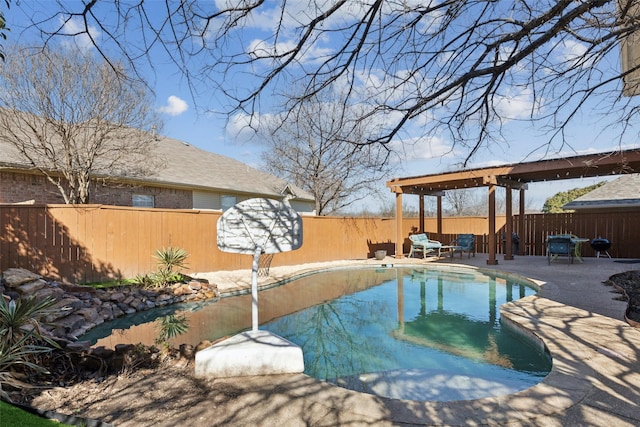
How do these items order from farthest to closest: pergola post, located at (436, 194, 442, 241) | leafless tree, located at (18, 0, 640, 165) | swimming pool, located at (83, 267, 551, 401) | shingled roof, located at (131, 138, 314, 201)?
pergola post, located at (436, 194, 442, 241) < shingled roof, located at (131, 138, 314, 201) < swimming pool, located at (83, 267, 551, 401) < leafless tree, located at (18, 0, 640, 165)

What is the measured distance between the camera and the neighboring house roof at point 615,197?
48.9 ft

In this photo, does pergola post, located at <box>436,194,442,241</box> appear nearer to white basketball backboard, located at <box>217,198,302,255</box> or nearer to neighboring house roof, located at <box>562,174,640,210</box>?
neighboring house roof, located at <box>562,174,640,210</box>

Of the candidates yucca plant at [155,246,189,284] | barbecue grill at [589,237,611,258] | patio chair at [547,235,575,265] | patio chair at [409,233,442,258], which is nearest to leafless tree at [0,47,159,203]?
yucca plant at [155,246,189,284]

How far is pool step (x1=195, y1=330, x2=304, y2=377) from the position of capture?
3.47 metres

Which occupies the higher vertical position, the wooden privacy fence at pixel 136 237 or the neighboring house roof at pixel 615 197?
the neighboring house roof at pixel 615 197

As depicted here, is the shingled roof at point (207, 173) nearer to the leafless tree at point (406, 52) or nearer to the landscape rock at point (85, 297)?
the landscape rock at point (85, 297)

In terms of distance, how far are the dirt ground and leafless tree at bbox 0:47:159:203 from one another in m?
6.95

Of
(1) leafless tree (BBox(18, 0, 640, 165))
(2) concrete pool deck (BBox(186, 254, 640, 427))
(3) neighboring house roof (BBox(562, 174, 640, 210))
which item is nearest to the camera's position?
(1) leafless tree (BBox(18, 0, 640, 165))

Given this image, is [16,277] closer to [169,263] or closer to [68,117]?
[169,263]

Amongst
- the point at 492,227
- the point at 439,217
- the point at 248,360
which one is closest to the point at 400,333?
the point at 248,360

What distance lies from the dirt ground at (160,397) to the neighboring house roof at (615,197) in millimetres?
17384

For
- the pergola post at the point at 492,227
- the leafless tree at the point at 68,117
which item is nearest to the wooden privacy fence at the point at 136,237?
the leafless tree at the point at 68,117

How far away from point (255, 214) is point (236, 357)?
1.59m

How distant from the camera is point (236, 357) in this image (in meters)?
3.50
